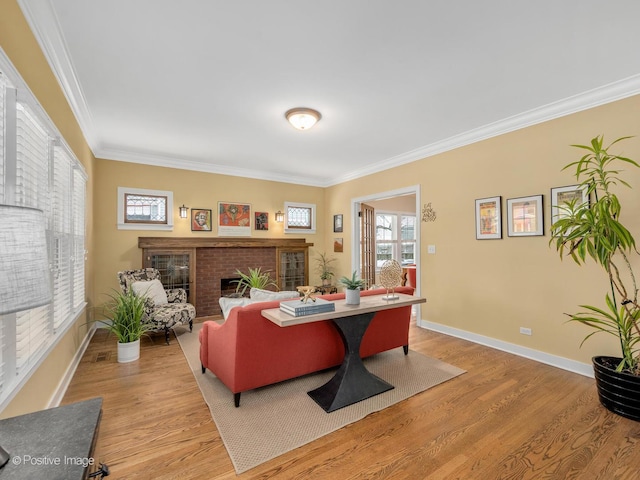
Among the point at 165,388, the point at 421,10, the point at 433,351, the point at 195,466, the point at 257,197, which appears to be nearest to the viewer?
the point at 195,466

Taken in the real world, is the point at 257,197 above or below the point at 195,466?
above

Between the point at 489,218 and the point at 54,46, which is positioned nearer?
Result: the point at 54,46

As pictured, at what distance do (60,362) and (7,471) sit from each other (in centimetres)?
224

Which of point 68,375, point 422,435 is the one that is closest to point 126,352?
point 68,375

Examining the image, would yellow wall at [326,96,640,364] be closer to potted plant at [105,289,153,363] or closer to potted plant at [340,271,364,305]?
potted plant at [340,271,364,305]

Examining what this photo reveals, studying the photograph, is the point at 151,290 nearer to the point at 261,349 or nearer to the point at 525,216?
the point at 261,349

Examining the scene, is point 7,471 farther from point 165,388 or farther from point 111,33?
point 111,33

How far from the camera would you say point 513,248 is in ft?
11.7

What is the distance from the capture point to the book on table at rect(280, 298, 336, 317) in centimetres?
223

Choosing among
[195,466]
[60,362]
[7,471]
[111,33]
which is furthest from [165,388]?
[111,33]

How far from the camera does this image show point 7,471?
33.6 inches

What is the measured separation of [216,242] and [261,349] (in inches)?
130

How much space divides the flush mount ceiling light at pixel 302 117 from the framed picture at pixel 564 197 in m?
2.61

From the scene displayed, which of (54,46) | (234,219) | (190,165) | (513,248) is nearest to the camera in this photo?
(54,46)
